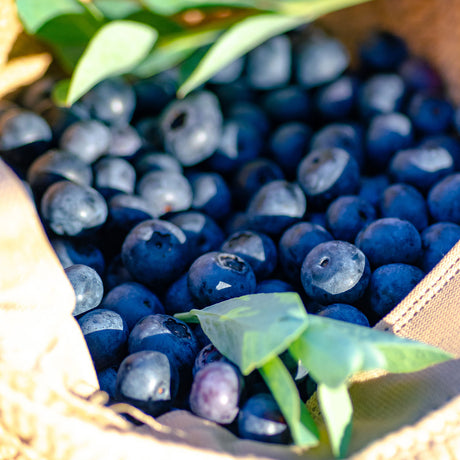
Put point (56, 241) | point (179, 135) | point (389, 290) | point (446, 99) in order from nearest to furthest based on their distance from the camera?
point (389, 290) → point (56, 241) → point (179, 135) → point (446, 99)

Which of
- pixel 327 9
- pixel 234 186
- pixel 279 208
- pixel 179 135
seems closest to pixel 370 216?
pixel 279 208

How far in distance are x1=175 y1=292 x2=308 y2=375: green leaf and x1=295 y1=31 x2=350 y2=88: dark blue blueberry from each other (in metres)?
0.83

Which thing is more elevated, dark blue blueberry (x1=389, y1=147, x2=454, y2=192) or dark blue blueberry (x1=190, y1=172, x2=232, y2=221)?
dark blue blueberry (x1=389, y1=147, x2=454, y2=192)

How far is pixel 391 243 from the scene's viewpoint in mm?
831

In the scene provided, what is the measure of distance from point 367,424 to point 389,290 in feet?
0.77

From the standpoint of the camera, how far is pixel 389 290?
2.53ft

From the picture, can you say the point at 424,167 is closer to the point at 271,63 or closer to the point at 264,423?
the point at 271,63

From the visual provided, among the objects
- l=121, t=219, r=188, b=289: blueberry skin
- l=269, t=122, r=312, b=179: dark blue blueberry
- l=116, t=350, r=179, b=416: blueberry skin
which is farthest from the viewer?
l=269, t=122, r=312, b=179: dark blue blueberry

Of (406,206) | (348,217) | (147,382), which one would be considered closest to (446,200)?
(406,206)

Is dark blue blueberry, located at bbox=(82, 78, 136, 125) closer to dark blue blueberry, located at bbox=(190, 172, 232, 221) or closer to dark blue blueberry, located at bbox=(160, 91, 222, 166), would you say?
dark blue blueberry, located at bbox=(160, 91, 222, 166)

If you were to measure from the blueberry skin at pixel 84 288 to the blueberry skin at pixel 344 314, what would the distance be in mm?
368

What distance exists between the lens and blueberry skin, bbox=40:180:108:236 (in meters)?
0.91

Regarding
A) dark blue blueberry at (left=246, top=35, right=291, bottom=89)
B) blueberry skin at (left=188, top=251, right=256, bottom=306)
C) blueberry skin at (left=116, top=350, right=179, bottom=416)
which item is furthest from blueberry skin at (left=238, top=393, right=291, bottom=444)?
dark blue blueberry at (left=246, top=35, right=291, bottom=89)

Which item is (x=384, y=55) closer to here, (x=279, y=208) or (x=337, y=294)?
(x=279, y=208)
